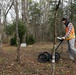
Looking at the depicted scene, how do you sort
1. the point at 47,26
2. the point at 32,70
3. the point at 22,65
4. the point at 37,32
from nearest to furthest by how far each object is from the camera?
the point at 32,70 → the point at 22,65 → the point at 47,26 → the point at 37,32

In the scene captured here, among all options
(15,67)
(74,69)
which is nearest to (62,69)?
(74,69)

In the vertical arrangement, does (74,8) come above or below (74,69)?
above

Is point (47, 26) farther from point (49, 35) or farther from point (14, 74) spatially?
point (14, 74)

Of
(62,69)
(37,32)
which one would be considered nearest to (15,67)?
(62,69)

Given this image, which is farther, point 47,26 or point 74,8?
point 47,26

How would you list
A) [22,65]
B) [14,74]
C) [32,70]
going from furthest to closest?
[22,65]
[32,70]
[14,74]

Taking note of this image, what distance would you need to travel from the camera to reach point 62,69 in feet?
24.6

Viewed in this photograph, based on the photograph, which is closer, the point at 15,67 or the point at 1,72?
the point at 1,72

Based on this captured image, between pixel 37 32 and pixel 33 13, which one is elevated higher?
pixel 33 13

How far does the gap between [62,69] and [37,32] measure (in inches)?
1069

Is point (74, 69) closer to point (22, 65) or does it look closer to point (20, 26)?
point (22, 65)

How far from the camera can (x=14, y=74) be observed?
22.1ft

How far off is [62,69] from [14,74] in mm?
1690

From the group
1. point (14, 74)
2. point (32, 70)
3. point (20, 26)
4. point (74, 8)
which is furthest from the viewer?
point (20, 26)
